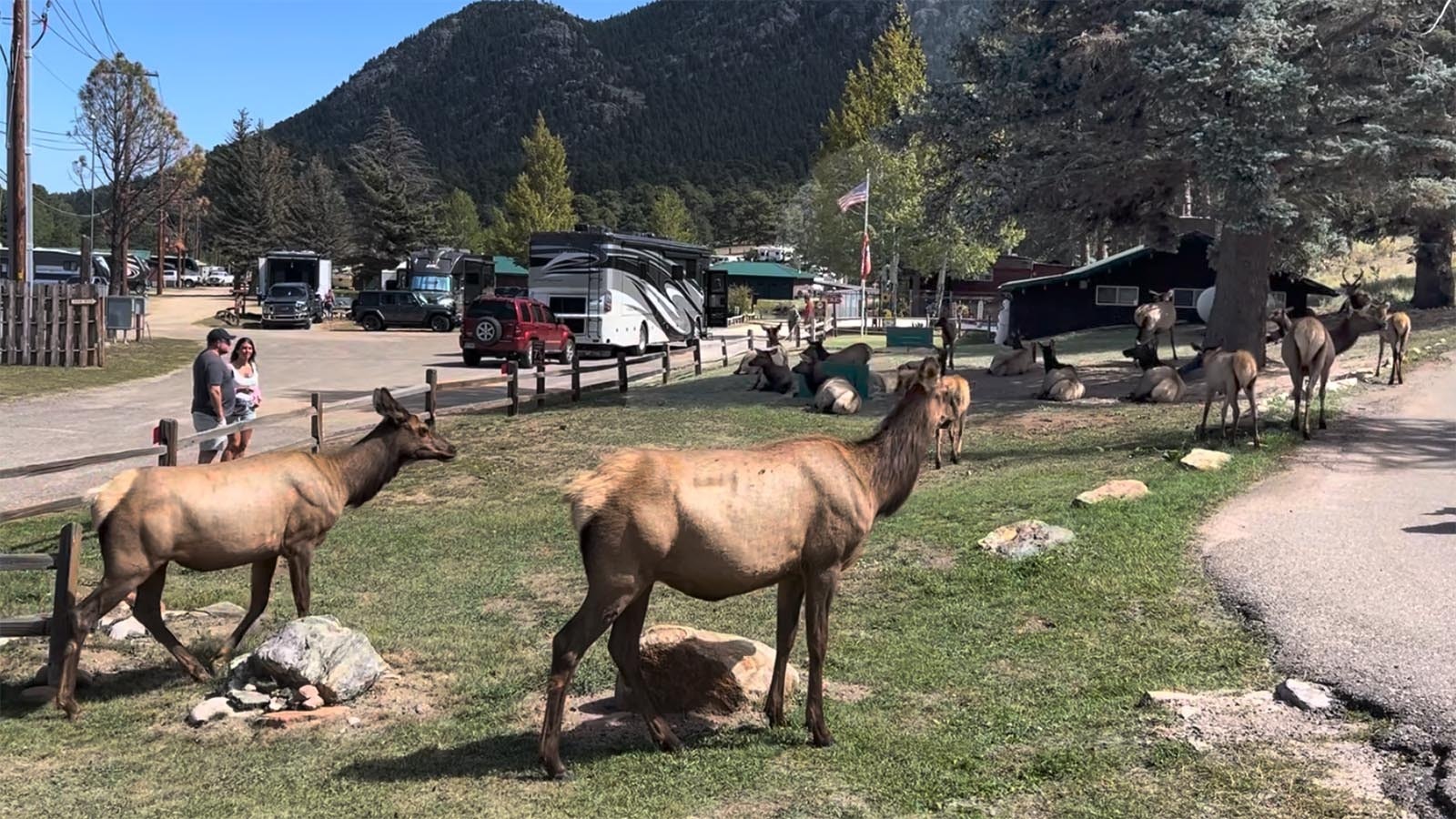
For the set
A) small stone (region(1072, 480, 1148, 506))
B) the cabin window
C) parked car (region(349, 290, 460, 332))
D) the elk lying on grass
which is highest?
the cabin window

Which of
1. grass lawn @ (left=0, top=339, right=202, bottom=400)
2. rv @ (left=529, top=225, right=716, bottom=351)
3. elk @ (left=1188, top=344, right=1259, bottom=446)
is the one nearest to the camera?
elk @ (left=1188, top=344, right=1259, bottom=446)

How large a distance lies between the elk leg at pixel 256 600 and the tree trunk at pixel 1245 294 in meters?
18.8

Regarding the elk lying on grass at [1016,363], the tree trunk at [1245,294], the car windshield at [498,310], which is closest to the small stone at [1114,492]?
the tree trunk at [1245,294]

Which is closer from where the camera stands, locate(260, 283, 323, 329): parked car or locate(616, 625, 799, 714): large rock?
locate(616, 625, 799, 714): large rock

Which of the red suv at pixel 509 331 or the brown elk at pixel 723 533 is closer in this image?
the brown elk at pixel 723 533

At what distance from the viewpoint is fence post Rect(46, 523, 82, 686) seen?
283 inches

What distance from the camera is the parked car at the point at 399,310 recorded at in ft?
171

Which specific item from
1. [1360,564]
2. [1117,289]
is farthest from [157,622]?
[1117,289]

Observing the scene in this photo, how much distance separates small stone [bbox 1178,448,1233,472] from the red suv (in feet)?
68.6

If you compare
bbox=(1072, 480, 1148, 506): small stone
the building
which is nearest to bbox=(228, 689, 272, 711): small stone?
bbox=(1072, 480, 1148, 506): small stone

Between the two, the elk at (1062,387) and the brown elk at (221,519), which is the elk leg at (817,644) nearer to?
the brown elk at (221,519)

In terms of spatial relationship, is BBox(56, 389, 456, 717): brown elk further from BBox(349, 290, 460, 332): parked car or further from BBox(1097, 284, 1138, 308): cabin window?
BBox(349, 290, 460, 332): parked car

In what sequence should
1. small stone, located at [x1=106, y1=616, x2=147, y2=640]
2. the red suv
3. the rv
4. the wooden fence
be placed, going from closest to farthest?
small stone, located at [x1=106, y1=616, x2=147, y2=640] < the wooden fence < the red suv < the rv

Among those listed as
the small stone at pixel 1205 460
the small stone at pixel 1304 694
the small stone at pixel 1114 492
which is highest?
the small stone at pixel 1205 460
